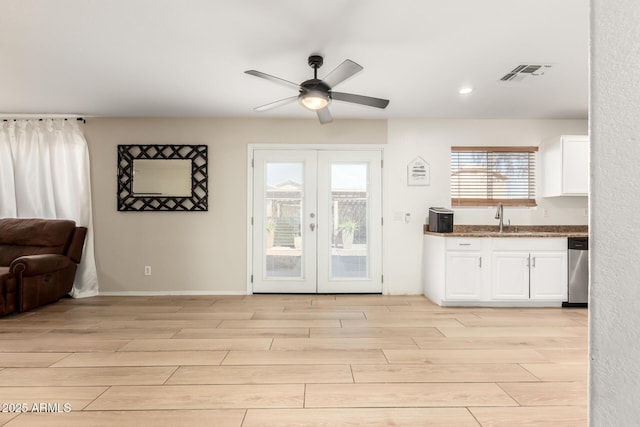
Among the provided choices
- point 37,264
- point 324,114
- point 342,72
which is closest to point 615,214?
point 342,72

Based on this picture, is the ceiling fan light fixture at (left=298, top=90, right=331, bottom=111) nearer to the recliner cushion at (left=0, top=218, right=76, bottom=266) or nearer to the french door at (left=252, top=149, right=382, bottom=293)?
the french door at (left=252, top=149, right=382, bottom=293)

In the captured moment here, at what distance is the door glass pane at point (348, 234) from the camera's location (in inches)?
183

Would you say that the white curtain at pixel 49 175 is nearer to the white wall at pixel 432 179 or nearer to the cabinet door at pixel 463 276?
the white wall at pixel 432 179

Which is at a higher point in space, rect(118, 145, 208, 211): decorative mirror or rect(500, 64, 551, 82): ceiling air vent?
rect(500, 64, 551, 82): ceiling air vent

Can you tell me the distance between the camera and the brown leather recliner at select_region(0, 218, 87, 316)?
368cm

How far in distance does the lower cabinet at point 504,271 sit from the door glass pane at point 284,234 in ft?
6.09

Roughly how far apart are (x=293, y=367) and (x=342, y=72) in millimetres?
2108

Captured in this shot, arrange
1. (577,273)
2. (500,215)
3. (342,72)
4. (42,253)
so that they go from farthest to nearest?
(500,215), (42,253), (577,273), (342,72)

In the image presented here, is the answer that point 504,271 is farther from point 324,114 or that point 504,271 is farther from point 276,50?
point 276,50

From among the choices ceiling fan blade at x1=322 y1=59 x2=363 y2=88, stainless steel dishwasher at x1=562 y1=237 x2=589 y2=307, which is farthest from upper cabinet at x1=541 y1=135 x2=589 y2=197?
ceiling fan blade at x1=322 y1=59 x2=363 y2=88

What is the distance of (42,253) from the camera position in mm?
4102

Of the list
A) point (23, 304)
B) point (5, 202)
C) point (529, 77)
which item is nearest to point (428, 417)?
point (529, 77)

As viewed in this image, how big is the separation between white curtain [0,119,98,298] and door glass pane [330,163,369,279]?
3.15 meters

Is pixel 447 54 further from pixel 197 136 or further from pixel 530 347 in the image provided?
pixel 197 136
